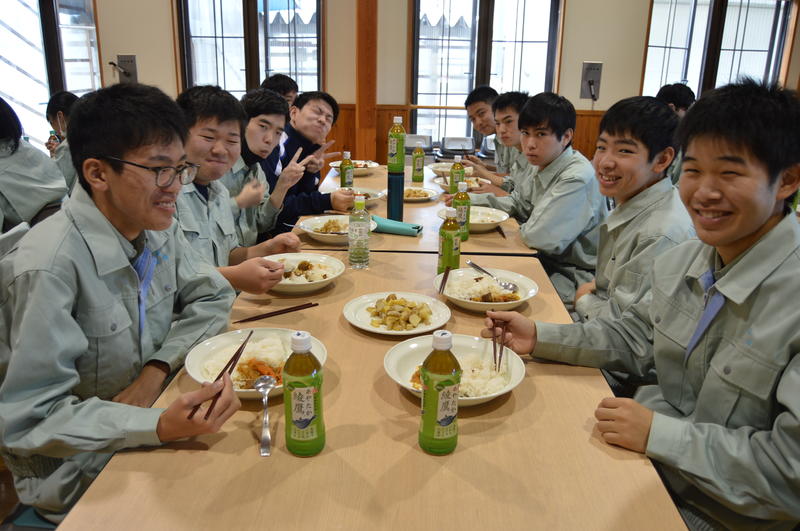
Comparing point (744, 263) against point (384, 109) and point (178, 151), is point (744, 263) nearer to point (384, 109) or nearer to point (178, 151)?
point (178, 151)

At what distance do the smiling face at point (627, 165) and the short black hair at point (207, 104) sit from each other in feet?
4.17

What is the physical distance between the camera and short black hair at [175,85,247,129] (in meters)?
1.94

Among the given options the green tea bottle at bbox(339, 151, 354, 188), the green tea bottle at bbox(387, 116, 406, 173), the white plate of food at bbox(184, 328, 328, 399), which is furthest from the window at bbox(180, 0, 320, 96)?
the white plate of food at bbox(184, 328, 328, 399)

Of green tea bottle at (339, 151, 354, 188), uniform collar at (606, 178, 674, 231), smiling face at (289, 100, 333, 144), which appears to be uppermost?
smiling face at (289, 100, 333, 144)

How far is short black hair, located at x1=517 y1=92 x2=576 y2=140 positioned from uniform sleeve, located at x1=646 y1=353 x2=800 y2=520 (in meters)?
1.88

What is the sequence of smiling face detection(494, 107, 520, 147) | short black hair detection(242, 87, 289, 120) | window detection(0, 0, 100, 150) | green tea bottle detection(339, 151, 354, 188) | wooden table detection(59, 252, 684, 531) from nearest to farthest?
wooden table detection(59, 252, 684, 531), short black hair detection(242, 87, 289, 120), green tea bottle detection(339, 151, 354, 188), smiling face detection(494, 107, 520, 147), window detection(0, 0, 100, 150)

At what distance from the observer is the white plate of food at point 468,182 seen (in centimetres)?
358

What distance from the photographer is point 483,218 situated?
2793mm

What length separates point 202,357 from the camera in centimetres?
130

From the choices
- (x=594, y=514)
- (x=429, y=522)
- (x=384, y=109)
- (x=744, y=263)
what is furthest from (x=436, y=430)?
(x=384, y=109)

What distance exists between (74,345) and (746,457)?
49.4 inches

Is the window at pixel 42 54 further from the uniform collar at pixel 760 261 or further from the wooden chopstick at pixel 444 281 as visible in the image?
the uniform collar at pixel 760 261

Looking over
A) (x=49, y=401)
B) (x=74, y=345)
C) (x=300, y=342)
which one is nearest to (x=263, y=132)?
(x=74, y=345)

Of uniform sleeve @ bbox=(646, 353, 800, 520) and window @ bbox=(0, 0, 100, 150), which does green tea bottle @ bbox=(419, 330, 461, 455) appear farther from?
window @ bbox=(0, 0, 100, 150)
